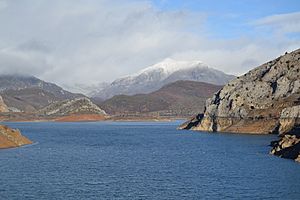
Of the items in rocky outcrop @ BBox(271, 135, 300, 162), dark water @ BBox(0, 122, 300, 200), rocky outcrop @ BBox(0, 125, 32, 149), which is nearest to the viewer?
dark water @ BBox(0, 122, 300, 200)

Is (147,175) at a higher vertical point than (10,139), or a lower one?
lower

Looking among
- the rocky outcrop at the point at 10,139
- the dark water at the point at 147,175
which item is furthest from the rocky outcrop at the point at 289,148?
the rocky outcrop at the point at 10,139

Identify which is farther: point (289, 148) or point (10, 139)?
point (10, 139)

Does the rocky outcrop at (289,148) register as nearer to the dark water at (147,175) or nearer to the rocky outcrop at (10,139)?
the dark water at (147,175)

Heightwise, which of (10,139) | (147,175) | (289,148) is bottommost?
(147,175)

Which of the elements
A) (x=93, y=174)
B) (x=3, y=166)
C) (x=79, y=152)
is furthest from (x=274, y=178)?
(x=79, y=152)

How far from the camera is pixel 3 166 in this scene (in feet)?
317

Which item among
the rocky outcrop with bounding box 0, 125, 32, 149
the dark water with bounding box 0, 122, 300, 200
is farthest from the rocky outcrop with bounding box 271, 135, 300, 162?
the rocky outcrop with bounding box 0, 125, 32, 149

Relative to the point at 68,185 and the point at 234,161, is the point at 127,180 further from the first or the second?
the point at 234,161

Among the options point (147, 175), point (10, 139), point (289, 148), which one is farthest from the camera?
point (10, 139)

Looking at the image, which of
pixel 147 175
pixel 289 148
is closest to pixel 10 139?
pixel 147 175

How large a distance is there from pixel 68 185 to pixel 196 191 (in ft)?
61.2

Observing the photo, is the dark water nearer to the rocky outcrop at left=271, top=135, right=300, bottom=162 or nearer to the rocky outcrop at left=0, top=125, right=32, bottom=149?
the rocky outcrop at left=271, top=135, right=300, bottom=162

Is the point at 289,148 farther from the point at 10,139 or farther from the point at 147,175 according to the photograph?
the point at 10,139
